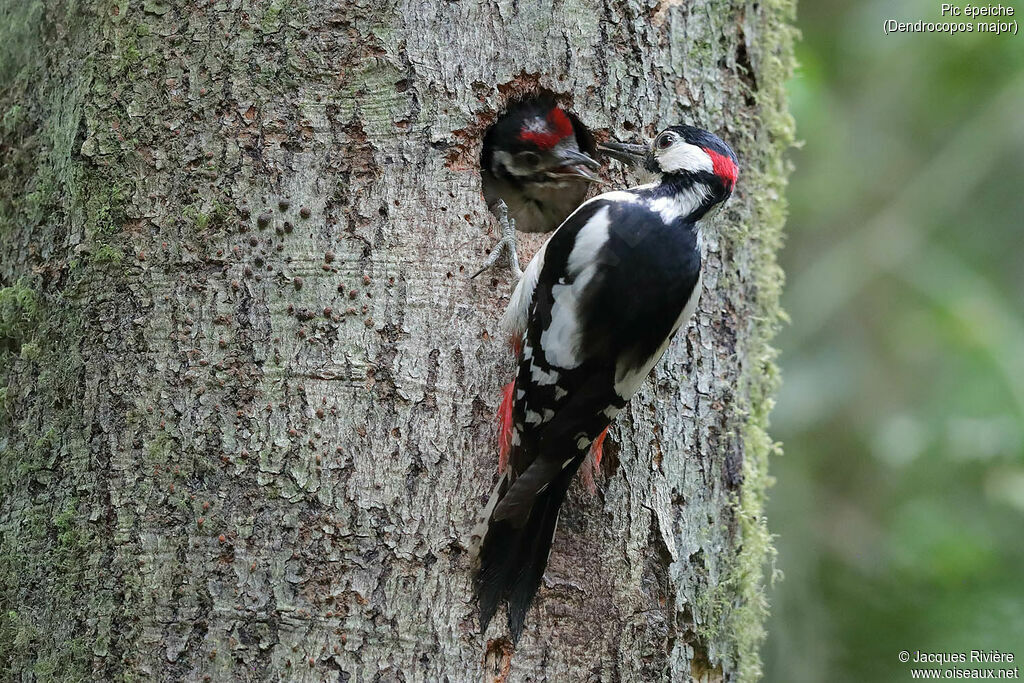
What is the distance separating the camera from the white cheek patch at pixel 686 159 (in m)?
2.91

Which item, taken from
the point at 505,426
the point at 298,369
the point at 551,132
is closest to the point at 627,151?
the point at 551,132

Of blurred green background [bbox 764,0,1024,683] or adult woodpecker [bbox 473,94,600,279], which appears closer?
adult woodpecker [bbox 473,94,600,279]

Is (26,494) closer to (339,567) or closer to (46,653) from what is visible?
(46,653)

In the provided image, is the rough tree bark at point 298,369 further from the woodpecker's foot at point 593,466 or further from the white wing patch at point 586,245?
the white wing patch at point 586,245

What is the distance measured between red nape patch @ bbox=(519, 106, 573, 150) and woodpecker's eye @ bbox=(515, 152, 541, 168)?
0.21 ft

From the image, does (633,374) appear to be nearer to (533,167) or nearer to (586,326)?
(586,326)

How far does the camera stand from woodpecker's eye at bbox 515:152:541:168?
3.54 metres

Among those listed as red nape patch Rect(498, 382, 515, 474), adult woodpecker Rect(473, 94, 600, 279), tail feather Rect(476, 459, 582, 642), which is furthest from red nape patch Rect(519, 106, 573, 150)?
tail feather Rect(476, 459, 582, 642)

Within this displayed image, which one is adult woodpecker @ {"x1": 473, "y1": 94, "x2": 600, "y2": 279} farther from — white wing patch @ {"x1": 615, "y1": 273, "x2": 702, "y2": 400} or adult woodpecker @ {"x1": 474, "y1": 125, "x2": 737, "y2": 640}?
white wing patch @ {"x1": 615, "y1": 273, "x2": 702, "y2": 400}

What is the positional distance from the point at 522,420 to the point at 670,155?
2.91 ft

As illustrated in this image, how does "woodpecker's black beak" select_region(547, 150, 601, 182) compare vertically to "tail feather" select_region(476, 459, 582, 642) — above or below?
above

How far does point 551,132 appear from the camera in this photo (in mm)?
3354

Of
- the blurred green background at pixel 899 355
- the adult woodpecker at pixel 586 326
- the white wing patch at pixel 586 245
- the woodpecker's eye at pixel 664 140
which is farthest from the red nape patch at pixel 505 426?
the blurred green background at pixel 899 355

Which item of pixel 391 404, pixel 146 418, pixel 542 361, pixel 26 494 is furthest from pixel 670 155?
pixel 26 494
